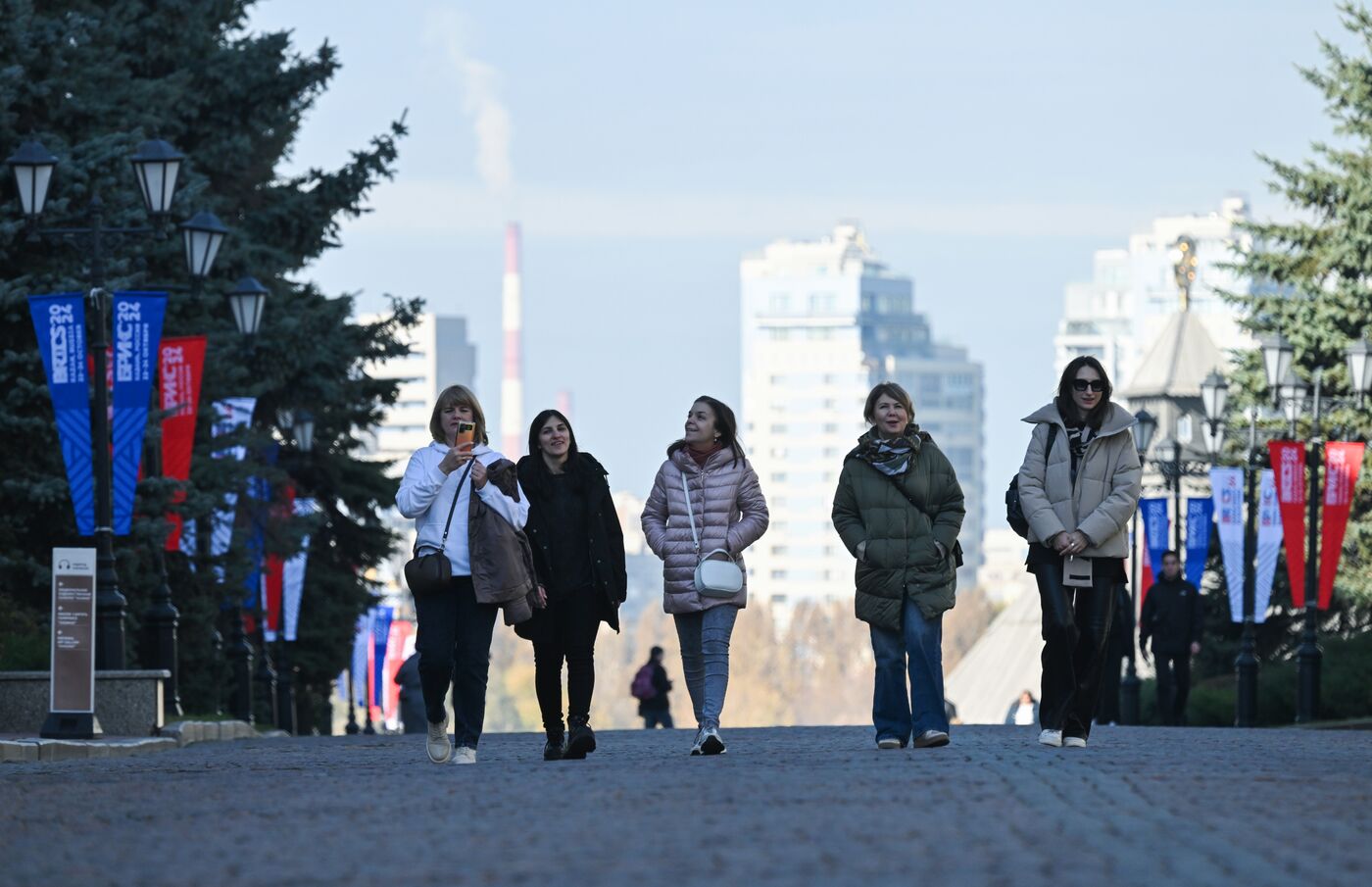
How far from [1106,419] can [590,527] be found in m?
2.78

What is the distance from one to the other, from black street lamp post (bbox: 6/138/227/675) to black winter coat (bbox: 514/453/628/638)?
9262mm

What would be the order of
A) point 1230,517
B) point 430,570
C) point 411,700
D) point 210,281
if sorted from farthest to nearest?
point 1230,517 → point 411,700 → point 210,281 → point 430,570

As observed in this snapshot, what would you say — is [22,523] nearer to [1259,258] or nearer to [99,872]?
[99,872]

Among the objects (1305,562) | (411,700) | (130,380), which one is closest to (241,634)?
(411,700)

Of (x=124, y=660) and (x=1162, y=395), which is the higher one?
(x=1162, y=395)

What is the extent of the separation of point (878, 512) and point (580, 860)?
22.3 ft

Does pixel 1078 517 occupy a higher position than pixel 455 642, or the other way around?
pixel 1078 517

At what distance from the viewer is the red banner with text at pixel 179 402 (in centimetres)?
2781

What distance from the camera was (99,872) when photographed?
9109mm

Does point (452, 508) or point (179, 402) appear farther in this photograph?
point (179, 402)

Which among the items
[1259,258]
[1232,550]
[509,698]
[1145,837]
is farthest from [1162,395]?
[509,698]

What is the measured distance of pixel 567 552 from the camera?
581 inches

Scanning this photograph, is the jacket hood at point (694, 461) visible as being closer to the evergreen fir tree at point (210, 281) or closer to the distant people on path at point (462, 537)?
the distant people on path at point (462, 537)

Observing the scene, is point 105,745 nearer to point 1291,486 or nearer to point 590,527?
point 590,527
